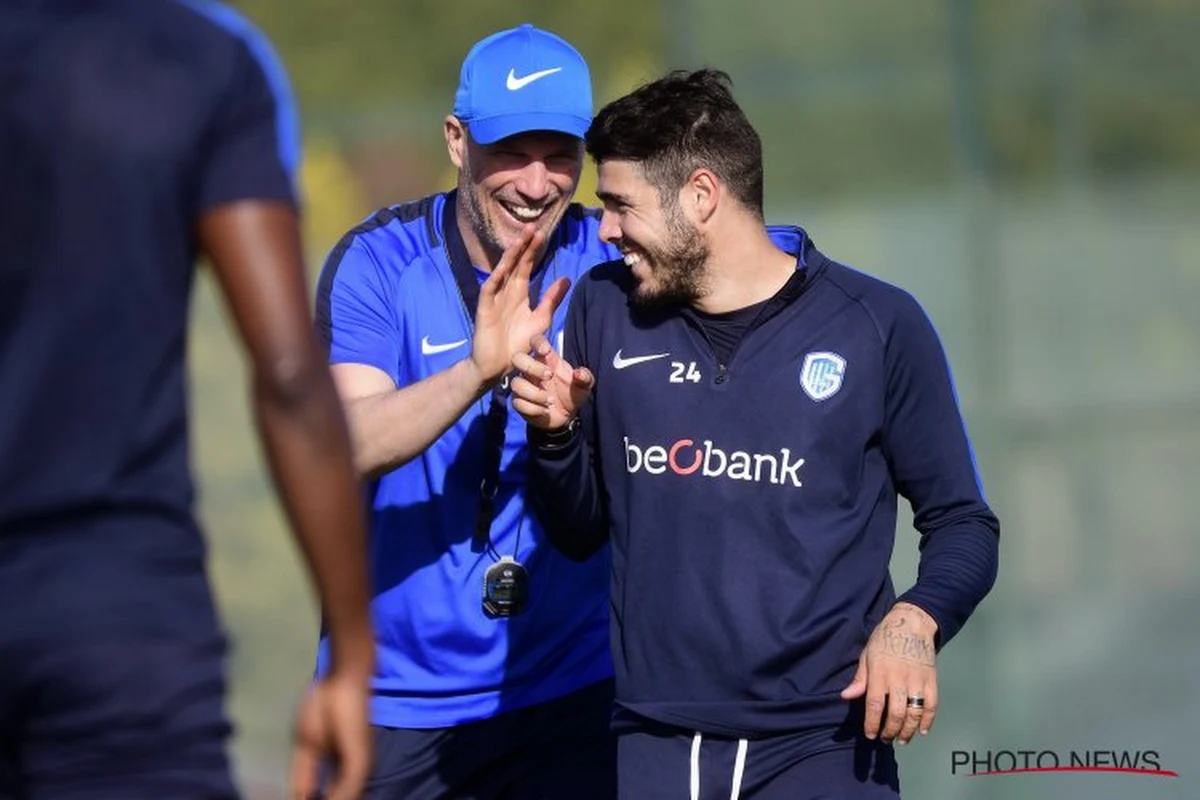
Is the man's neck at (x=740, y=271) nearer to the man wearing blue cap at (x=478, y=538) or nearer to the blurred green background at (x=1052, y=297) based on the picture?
the man wearing blue cap at (x=478, y=538)

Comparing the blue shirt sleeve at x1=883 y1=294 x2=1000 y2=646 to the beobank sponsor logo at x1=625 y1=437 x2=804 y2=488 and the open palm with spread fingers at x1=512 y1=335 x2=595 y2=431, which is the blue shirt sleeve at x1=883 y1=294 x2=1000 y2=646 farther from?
the open palm with spread fingers at x1=512 y1=335 x2=595 y2=431

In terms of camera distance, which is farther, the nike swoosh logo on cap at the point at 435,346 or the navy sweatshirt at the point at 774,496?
the nike swoosh logo on cap at the point at 435,346

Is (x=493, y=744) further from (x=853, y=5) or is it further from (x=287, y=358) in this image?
(x=853, y=5)

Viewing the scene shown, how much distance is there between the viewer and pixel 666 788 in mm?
4160

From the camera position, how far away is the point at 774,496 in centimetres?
412

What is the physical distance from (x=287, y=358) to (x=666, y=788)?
189 centimetres

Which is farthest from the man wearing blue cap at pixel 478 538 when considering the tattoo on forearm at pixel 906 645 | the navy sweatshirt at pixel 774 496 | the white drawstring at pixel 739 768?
the tattoo on forearm at pixel 906 645

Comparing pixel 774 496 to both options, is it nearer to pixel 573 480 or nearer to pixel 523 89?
pixel 573 480

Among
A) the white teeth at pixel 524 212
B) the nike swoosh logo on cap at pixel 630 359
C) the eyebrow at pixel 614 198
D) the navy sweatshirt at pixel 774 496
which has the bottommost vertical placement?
the navy sweatshirt at pixel 774 496

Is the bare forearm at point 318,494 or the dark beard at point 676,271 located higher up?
the dark beard at point 676,271

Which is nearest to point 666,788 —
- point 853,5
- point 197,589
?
point 197,589

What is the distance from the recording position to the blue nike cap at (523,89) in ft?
15.3

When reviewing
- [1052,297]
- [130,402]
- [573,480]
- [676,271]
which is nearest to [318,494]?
[130,402]

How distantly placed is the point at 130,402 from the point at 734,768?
1915 mm
